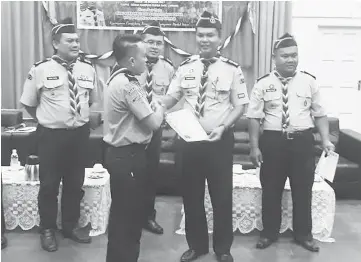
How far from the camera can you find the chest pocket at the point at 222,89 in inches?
111

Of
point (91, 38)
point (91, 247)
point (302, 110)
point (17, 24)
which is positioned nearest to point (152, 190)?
point (91, 247)

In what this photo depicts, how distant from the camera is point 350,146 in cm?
449

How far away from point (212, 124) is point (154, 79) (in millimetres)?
785

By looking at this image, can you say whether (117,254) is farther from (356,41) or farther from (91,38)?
(356,41)

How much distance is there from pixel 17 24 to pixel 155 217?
3015mm

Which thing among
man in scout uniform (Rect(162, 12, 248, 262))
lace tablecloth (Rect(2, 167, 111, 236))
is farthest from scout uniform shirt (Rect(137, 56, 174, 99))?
lace tablecloth (Rect(2, 167, 111, 236))

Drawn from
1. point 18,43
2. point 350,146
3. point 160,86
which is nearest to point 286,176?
point 160,86

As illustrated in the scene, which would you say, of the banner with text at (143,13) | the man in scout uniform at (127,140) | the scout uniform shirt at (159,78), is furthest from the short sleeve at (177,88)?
the banner with text at (143,13)

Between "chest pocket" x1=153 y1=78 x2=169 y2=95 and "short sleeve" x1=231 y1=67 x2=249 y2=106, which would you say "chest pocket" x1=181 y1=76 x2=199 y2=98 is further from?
"chest pocket" x1=153 y1=78 x2=169 y2=95

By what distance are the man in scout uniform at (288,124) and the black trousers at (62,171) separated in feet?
3.85

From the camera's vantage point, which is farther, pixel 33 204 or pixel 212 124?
pixel 33 204

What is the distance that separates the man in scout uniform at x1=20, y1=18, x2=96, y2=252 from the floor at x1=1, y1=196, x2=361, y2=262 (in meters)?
0.14

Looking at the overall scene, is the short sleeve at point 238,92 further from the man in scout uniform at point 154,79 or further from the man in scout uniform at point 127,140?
the man in scout uniform at point 154,79

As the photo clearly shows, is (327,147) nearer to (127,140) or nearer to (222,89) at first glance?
(222,89)
